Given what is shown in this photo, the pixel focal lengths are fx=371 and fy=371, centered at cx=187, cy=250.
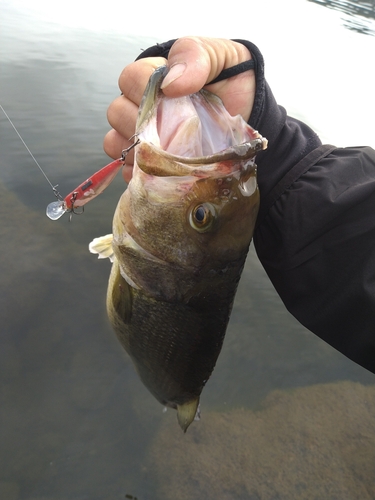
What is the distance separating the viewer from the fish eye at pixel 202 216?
1576 millimetres

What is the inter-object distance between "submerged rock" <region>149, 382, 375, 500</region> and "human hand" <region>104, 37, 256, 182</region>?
8.10ft

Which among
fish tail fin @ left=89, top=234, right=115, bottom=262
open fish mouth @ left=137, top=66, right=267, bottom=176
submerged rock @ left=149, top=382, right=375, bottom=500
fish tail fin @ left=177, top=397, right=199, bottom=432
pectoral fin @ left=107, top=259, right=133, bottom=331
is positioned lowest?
submerged rock @ left=149, top=382, right=375, bottom=500

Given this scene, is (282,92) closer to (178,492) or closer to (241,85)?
(241,85)

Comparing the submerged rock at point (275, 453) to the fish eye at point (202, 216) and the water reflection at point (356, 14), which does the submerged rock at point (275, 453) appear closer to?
the fish eye at point (202, 216)

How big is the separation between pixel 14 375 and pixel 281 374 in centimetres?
278

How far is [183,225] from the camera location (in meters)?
1.63

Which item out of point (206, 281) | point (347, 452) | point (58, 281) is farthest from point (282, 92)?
point (206, 281)

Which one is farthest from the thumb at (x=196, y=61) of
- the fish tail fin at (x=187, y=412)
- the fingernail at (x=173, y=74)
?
the fish tail fin at (x=187, y=412)

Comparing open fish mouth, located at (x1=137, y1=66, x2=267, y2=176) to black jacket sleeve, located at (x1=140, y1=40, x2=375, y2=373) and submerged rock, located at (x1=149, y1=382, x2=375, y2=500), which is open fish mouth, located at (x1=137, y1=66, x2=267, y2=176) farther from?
submerged rock, located at (x1=149, y1=382, x2=375, y2=500)

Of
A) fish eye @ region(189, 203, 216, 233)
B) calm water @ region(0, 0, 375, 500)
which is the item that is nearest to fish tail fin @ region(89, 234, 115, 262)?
fish eye @ region(189, 203, 216, 233)

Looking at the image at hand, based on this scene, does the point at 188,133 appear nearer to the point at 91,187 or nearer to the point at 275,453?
the point at 91,187

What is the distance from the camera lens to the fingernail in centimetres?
155

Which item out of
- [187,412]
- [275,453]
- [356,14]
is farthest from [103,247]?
[356,14]

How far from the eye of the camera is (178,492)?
3.05m
